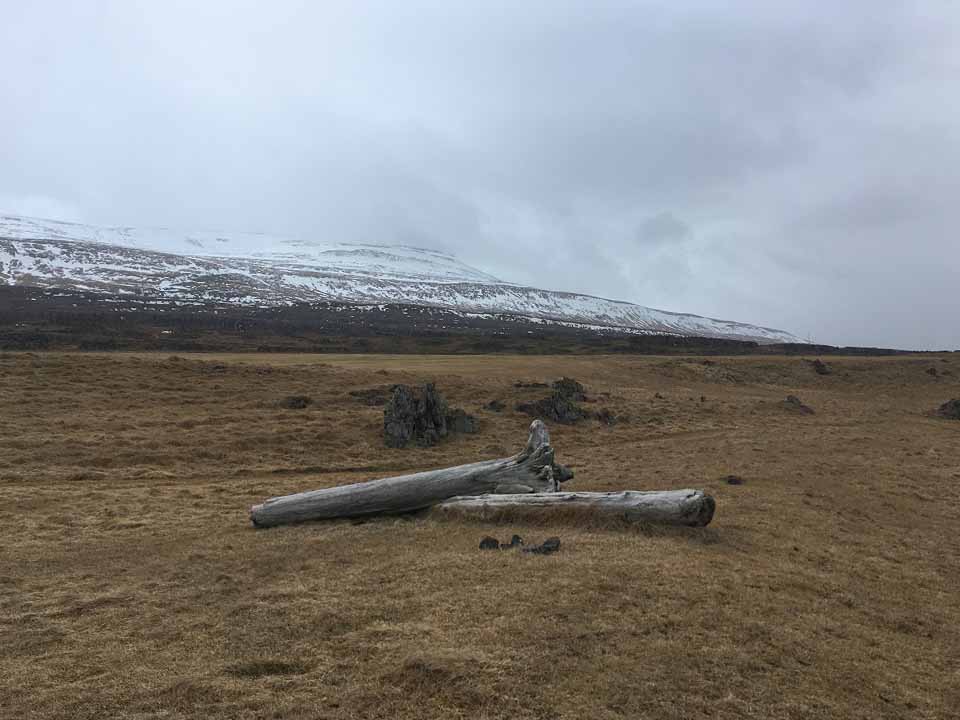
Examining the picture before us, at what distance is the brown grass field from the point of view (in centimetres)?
627

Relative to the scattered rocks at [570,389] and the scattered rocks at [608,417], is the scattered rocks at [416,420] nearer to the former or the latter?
the scattered rocks at [608,417]

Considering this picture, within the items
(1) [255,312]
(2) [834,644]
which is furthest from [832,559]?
(1) [255,312]

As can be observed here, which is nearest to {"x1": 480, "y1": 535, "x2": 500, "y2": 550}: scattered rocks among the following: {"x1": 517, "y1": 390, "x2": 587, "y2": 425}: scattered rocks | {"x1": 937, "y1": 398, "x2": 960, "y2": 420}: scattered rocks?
{"x1": 517, "y1": 390, "x2": 587, "y2": 425}: scattered rocks

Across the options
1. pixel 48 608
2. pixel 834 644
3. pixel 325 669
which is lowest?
pixel 48 608

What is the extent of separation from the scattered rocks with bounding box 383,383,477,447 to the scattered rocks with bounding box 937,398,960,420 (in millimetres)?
31822

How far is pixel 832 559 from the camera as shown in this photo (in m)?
11.7

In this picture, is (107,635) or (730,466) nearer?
(107,635)

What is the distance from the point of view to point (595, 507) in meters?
13.0

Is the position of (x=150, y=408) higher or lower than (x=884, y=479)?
lower

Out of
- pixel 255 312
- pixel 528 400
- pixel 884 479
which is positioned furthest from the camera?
pixel 255 312

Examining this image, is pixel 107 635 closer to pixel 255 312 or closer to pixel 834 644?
pixel 834 644

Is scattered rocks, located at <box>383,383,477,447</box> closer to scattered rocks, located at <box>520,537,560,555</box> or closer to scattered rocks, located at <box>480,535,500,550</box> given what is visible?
scattered rocks, located at <box>480,535,500,550</box>

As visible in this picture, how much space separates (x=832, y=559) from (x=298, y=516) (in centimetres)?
1157

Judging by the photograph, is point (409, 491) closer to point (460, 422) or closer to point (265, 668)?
point (265, 668)
